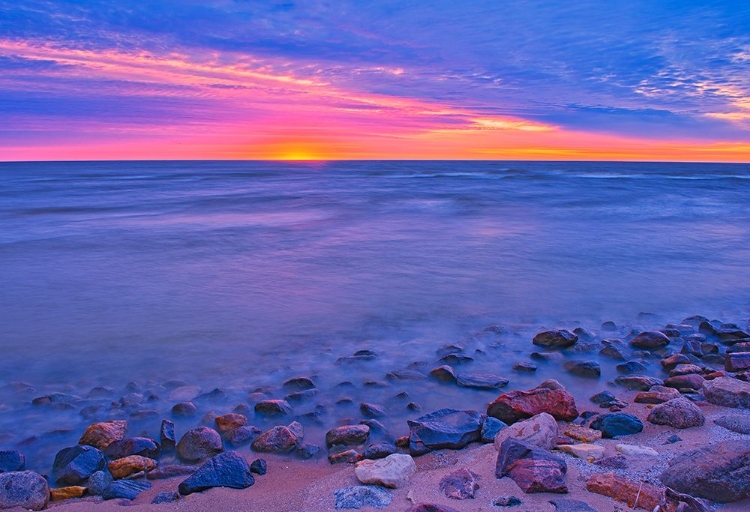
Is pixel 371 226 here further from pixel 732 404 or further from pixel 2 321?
pixel 732 404

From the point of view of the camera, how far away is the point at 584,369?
559 cm

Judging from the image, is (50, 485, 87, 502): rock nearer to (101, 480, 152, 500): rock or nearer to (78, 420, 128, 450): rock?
(101, 480, 152, 500): rock

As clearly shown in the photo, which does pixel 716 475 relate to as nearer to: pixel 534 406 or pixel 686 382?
pixel 534 406

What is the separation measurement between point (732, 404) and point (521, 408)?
1.68 m

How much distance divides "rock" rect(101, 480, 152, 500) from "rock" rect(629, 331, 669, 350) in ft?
16.9

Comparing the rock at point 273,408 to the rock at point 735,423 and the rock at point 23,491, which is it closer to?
the rock at point 23,491

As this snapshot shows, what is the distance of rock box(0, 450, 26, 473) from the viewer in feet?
12.6

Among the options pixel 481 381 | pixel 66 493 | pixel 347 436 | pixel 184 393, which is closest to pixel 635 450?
pixel 481 381

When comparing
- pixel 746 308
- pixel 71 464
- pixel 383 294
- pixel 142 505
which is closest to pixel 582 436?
pixel 142 505

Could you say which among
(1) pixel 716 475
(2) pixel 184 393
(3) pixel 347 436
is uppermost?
(1) pixel 716 475

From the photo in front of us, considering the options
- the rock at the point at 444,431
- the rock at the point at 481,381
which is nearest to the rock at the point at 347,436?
the rock at the point at 444,431

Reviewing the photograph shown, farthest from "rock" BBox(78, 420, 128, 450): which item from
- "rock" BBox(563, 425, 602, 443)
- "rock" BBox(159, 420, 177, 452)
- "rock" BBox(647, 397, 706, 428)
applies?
"rock" BBox(647, 397, 706, 428)

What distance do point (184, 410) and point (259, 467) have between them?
1250mm

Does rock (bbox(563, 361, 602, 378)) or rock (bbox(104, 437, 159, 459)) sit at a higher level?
rock (bbox(563, 361, 602, 378))
